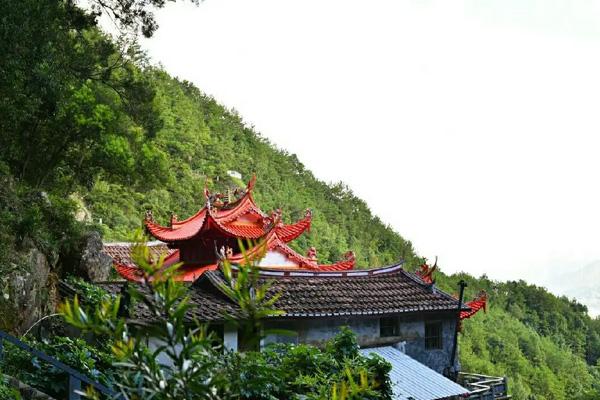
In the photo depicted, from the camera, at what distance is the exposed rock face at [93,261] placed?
1666 cm

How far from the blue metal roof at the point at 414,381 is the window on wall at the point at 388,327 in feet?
1.89

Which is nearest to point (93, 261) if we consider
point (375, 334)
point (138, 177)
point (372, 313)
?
point (138, 177)

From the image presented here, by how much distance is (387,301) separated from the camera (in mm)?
17516

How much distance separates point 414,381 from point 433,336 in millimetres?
3382

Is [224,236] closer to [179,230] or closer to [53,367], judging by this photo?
[179,230]

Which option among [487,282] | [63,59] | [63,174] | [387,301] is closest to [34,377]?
[63,59]

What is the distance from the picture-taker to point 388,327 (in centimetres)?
1752

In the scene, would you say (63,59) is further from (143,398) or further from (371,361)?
(143,398)

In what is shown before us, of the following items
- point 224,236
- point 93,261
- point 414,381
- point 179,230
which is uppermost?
point 179,230

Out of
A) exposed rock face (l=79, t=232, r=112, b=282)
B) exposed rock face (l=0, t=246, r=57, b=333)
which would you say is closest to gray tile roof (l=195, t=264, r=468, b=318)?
exposed rock face (l=79, t=232, r=112, b=282)

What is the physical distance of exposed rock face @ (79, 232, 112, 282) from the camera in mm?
16656

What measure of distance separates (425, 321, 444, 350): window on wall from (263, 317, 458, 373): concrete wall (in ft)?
0.29

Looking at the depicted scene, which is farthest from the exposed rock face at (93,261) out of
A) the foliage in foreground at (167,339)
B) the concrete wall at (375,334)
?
the foliage in foreground at (167,339)

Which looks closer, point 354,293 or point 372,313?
point 372,313
